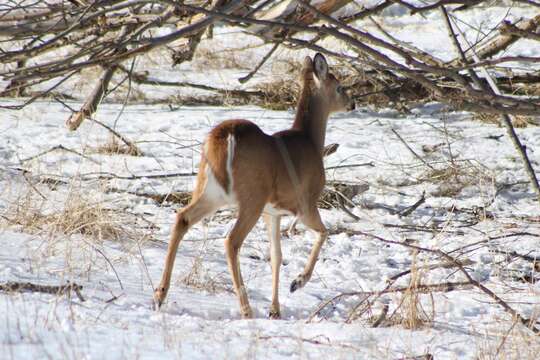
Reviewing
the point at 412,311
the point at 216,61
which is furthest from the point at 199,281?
the point at 216,61

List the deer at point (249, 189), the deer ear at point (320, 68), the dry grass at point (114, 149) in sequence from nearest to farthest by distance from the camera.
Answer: the deer at point (249, 189), the deer ear at point (320, 68), the dry grass at point (114, 149)

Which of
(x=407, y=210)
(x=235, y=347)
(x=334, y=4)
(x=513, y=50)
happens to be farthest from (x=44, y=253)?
(x=513, y=50)

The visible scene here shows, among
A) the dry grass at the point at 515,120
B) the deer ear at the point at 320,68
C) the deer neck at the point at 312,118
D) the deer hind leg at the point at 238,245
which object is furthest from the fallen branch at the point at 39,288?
the dry grass at the point at 515,120

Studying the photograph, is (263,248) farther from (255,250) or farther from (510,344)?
(510,344)

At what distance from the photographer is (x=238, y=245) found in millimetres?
5523

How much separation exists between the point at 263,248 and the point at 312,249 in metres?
1.00

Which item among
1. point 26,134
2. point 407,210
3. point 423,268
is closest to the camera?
point 423,268

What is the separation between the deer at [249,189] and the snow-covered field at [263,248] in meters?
0.25

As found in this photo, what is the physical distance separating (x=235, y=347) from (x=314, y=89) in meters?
3.45

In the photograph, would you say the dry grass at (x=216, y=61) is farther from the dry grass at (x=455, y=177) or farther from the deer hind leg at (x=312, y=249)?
the deer hind leg at (x=312, y=249)

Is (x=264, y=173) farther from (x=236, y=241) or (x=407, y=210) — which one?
(x=407, y=210)

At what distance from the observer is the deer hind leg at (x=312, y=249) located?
19.7ft

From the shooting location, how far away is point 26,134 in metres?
9.84

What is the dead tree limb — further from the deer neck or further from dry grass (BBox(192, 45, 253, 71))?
dry grass (BBox(192, 45, 253, 71))
